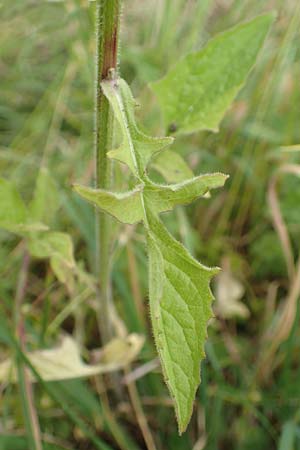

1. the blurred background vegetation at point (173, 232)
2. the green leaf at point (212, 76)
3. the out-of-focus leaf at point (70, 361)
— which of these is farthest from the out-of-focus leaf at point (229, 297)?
the green leaf at point (212, 76)

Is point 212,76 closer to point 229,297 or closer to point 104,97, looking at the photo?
point 104,97

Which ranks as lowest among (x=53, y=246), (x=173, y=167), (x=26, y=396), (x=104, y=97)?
(x=26, y=396)

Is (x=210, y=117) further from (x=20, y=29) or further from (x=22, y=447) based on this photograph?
(x=20, y=29)

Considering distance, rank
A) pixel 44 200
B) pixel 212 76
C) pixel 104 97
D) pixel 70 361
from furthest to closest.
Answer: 1. pixel 70 361
2. pixel 44 200
3. pixel 212 76
4. pixel 104 97

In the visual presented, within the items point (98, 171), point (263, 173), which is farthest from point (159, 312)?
point (263, 173)

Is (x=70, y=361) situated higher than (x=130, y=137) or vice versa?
(x=130, y=137)

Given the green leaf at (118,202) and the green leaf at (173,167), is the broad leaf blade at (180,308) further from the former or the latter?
the green leaf at (173,167)

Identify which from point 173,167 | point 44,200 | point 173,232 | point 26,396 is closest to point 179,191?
point 173,167

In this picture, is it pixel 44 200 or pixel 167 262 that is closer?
pixel 167 262
